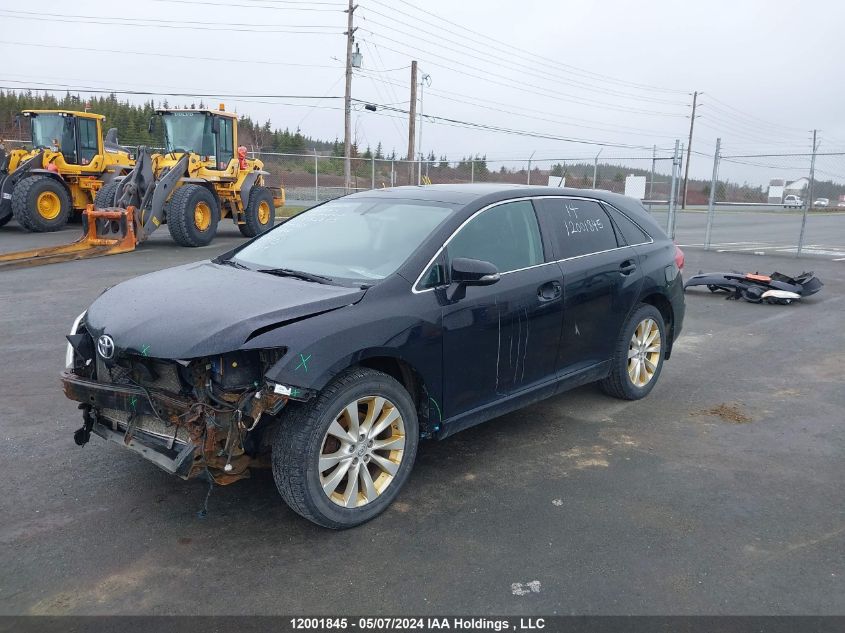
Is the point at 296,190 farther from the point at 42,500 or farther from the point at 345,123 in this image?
the point at 42,500

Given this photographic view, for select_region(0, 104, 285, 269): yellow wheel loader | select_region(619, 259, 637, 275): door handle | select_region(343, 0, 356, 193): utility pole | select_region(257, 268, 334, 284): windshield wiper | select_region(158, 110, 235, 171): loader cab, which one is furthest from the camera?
select_region(343, 0, 356, 193): utility pole

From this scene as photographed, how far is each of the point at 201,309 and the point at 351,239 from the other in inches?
48.2

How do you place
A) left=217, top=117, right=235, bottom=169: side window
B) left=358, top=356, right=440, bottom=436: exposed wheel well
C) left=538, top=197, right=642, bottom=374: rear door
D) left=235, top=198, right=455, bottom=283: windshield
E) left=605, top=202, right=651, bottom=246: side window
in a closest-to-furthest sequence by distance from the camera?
left=358, top=356, right=440, bottom=436: exposed wheel well
left=235, top=198, right=455, bottom=283: windshield
left=538, top=197, right=642, bottom=374: rear door
left=605, top=202, right=651, bottom=246: side window
left=217, top=117, right=235, bottom=169: side window

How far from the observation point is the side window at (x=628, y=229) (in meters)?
5.35

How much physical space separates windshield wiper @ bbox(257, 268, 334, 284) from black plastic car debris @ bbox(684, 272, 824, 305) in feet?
25.2

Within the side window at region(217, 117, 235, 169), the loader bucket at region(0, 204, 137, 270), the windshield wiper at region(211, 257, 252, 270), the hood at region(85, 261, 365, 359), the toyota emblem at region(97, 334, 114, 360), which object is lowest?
the loader bucket at region(0, 204, 137, 270)

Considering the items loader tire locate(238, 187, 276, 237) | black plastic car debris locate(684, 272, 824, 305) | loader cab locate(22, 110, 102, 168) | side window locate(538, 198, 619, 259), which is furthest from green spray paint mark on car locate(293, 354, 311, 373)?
loader cab locate(22, 110, 102, 168)

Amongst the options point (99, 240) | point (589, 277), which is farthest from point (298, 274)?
point (99, 240)

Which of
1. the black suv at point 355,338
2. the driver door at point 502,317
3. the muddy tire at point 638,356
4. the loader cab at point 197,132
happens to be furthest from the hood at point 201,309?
the loader cab at point 197,132

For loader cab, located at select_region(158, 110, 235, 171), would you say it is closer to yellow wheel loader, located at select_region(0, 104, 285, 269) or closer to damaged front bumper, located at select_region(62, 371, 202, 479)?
yellow wheel loader, located at select_region(0, 104, 285, 269)

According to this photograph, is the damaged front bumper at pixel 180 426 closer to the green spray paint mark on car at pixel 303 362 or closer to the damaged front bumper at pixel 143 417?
the damaged front bumper at pixel 143 417

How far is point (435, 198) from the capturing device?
4.48 m

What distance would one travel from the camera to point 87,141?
60.5 feet

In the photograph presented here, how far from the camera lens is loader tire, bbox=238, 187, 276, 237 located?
1736 cm
